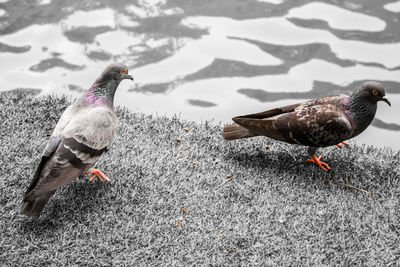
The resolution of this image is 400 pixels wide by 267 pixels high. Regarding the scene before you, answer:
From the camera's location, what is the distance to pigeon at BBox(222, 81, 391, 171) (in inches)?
135

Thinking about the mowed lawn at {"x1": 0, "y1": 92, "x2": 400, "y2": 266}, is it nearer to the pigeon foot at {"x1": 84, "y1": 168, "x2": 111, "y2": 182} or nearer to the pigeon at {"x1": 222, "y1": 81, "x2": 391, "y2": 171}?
the pigeon foot at {"x1": 84, "y1": 168, "x2": 111, "y2": 182}

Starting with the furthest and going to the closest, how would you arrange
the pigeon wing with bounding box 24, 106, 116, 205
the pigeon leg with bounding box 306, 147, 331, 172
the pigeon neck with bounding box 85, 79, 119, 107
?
the pigeon leg with bounding box 306, 147, 331, 172 < the pigeon neck with bounding box 85, 79, 119, 107 < the pigeon wing with bounding box 24, 106, 116, 205

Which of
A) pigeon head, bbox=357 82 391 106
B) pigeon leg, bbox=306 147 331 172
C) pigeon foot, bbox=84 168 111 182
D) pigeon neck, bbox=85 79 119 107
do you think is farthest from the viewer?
pigeon leg, bbox=306 147 331 172

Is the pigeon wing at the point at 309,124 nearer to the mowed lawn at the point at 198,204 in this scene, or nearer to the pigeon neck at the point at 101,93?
the mowed lawn at the point at 198,204

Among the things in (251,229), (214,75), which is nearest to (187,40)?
(214,75)

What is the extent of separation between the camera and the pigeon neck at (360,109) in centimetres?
350

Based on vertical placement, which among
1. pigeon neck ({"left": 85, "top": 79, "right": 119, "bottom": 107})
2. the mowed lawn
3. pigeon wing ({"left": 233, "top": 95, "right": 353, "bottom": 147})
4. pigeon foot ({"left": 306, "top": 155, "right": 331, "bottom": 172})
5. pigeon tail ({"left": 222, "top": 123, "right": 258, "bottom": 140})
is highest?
pigeon neck ({"left": 85, "top": 79, "right": 119, "bottom": 107})

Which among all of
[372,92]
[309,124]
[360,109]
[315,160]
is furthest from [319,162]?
[372,92]

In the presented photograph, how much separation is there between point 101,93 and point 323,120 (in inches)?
66.0

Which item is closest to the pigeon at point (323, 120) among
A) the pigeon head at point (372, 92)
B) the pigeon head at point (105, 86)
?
the pigeon head at point (372, 92)

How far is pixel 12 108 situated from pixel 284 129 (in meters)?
2.45

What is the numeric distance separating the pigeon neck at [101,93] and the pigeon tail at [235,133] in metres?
1.06

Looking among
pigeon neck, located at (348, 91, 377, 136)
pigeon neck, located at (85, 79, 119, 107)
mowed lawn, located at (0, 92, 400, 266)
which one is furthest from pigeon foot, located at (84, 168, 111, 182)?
pigeon neck, located at (348, 91, 377, 136)

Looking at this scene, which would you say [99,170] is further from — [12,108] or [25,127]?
[12,108]
